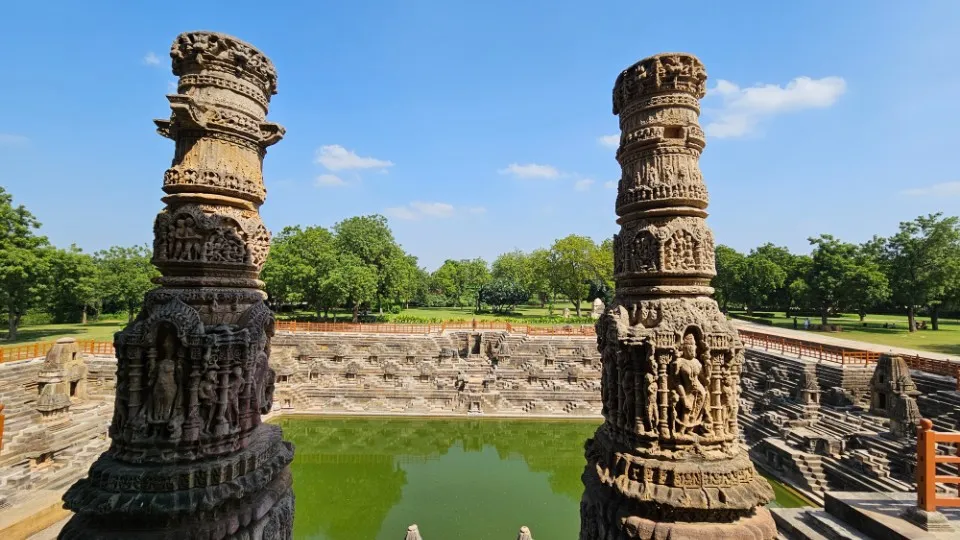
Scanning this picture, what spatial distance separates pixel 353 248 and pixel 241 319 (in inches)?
1294

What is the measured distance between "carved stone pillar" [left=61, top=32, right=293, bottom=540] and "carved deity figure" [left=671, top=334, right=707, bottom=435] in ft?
13.4

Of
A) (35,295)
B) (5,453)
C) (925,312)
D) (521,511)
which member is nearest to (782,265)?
(925,312)

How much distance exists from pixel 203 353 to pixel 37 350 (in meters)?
22.5

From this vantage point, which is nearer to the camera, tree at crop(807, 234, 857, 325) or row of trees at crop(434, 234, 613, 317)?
tree at crop(807, 234, 857, 325)

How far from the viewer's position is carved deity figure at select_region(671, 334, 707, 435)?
13.3ft

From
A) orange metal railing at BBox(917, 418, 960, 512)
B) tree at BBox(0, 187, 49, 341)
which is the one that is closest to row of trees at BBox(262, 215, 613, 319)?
tree at BBox(0, 187, 49, 341)

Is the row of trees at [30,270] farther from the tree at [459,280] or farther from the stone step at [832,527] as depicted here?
the tree at [459,280]

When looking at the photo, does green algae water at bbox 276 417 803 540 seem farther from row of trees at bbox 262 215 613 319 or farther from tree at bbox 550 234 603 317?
tree at bbox 550 234 603 317

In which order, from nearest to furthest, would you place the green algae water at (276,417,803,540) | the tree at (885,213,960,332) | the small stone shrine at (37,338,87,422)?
the green algae water at (276,417,803,540) < the small stone shrine at (37,338,87,422) < the tree at (885,213,960,332)

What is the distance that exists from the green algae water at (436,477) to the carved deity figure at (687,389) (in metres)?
6.60

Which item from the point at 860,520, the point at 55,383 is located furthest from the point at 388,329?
the point at 860,520

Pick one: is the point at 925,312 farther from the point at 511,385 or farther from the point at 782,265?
the point at 511,385

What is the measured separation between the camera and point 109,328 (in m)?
30.2

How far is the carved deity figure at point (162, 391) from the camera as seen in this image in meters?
3.52
